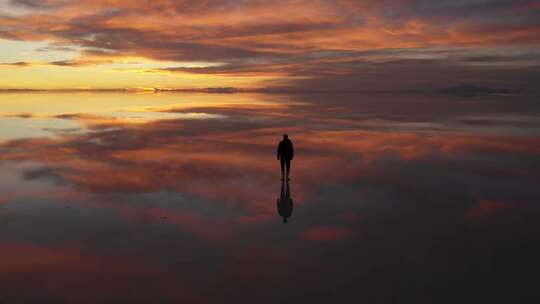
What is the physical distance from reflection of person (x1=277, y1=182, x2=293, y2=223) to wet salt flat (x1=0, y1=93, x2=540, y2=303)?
0.16 metres

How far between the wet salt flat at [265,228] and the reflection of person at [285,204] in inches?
6.4

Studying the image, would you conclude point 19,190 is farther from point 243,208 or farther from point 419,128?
point 419,128

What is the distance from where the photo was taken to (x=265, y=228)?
1105cm

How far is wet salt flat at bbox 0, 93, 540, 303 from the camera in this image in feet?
26.2

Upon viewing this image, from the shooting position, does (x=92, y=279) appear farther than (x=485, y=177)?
No

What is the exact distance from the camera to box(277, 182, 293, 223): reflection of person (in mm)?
12195

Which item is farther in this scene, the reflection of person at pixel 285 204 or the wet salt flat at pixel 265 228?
the reflection of person at pixel 285 204

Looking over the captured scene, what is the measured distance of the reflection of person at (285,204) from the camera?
1220 cm

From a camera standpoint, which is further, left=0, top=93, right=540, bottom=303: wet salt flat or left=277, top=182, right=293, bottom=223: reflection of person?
left=277, top=182, right=293, bottom=223: reflection of person

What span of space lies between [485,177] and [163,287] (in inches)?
496

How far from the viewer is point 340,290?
7.86m

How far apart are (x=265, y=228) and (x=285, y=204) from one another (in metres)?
2.19

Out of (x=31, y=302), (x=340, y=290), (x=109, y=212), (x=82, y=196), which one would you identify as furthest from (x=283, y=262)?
(x=82, y=196)

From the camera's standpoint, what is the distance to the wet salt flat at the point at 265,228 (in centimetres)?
798
